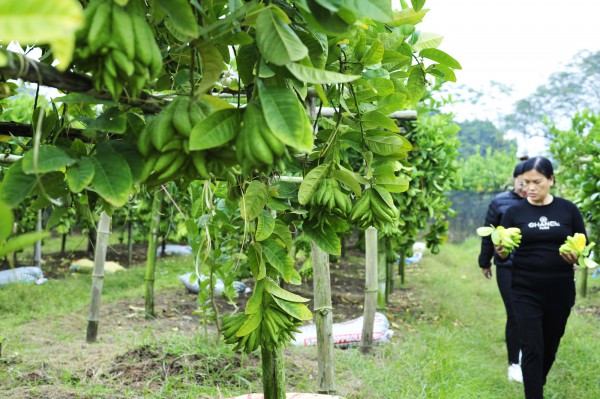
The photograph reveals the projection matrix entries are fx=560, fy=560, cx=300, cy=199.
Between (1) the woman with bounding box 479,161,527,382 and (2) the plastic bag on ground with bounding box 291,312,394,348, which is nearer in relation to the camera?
(1) the woman with bounding box 479,161,527,382

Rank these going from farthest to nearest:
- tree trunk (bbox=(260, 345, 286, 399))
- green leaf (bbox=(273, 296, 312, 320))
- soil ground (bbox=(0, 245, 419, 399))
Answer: soil ground (bbox=(0, 245, 419, 399)), tree trunk (bbox=(260, 345, 286, 399)), green leaf (bbox=(273, 296, 312, 320))

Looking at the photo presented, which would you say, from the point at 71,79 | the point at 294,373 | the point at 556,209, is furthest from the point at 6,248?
the point at 556,209

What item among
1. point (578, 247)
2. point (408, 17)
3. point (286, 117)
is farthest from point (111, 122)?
point (578, 247)

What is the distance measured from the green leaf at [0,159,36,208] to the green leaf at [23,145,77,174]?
2 centimetres

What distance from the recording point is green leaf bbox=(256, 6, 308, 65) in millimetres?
839

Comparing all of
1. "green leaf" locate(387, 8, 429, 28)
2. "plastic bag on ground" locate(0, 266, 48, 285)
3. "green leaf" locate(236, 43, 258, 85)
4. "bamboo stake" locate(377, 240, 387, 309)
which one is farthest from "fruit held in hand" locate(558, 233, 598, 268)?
"plastic bag on ground" locate(0, 266, 48, 285)

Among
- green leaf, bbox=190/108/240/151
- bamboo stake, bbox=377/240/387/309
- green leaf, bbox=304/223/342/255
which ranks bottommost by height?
bamboo stake, bbox=377/240/387/309

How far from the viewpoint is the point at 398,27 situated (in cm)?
134

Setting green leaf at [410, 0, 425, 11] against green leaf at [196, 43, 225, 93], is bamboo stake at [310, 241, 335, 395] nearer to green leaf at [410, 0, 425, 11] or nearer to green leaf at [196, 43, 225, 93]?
green leaf at [410, 0, 425, 11]

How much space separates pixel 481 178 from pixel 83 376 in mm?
21365

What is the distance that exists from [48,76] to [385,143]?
0.76 meters

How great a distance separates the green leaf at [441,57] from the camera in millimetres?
1296

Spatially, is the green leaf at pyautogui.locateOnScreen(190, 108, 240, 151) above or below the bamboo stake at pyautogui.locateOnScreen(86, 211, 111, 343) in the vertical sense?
above

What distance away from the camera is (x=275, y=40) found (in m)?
0.85
